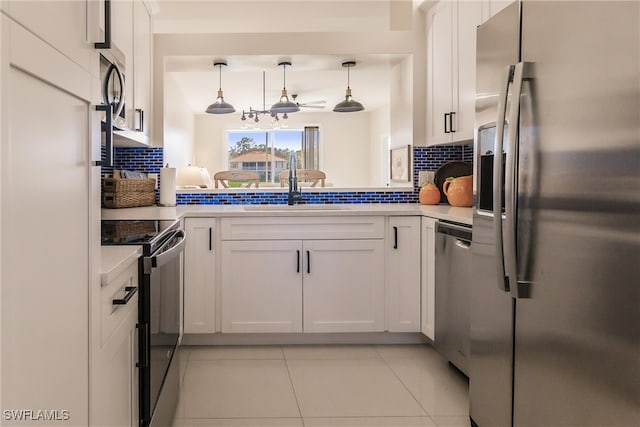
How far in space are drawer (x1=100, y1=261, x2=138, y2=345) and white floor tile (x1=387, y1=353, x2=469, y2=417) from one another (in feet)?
4.88

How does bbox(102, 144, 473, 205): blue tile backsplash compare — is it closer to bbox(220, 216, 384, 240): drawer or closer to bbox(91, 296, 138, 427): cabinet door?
bbox(220, 216, 384, 240): drawer

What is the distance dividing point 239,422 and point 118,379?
1030 millimetres

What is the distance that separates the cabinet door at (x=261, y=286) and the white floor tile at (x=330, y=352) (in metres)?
0.13

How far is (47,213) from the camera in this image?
0.76 meters

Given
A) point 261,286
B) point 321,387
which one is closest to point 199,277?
point 261,286

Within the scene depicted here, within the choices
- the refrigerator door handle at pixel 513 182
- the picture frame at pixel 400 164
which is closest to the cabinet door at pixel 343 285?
the picture frame at pixel 400 164

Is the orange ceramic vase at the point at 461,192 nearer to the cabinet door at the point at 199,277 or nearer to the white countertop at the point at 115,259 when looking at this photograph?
the cabinet door at the point at 199,277

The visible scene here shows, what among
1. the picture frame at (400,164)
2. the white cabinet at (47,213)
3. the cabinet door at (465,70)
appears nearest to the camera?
the white cabinet at (47,213)

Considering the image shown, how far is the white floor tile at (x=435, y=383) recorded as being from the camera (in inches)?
88.0

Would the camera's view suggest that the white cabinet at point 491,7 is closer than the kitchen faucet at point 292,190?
Yes

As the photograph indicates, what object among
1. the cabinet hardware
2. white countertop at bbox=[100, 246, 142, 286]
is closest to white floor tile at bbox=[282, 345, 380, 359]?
the cabinet hardware

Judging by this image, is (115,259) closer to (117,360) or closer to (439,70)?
(117,360)

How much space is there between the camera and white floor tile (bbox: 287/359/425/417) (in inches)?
86.7

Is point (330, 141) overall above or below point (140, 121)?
above
